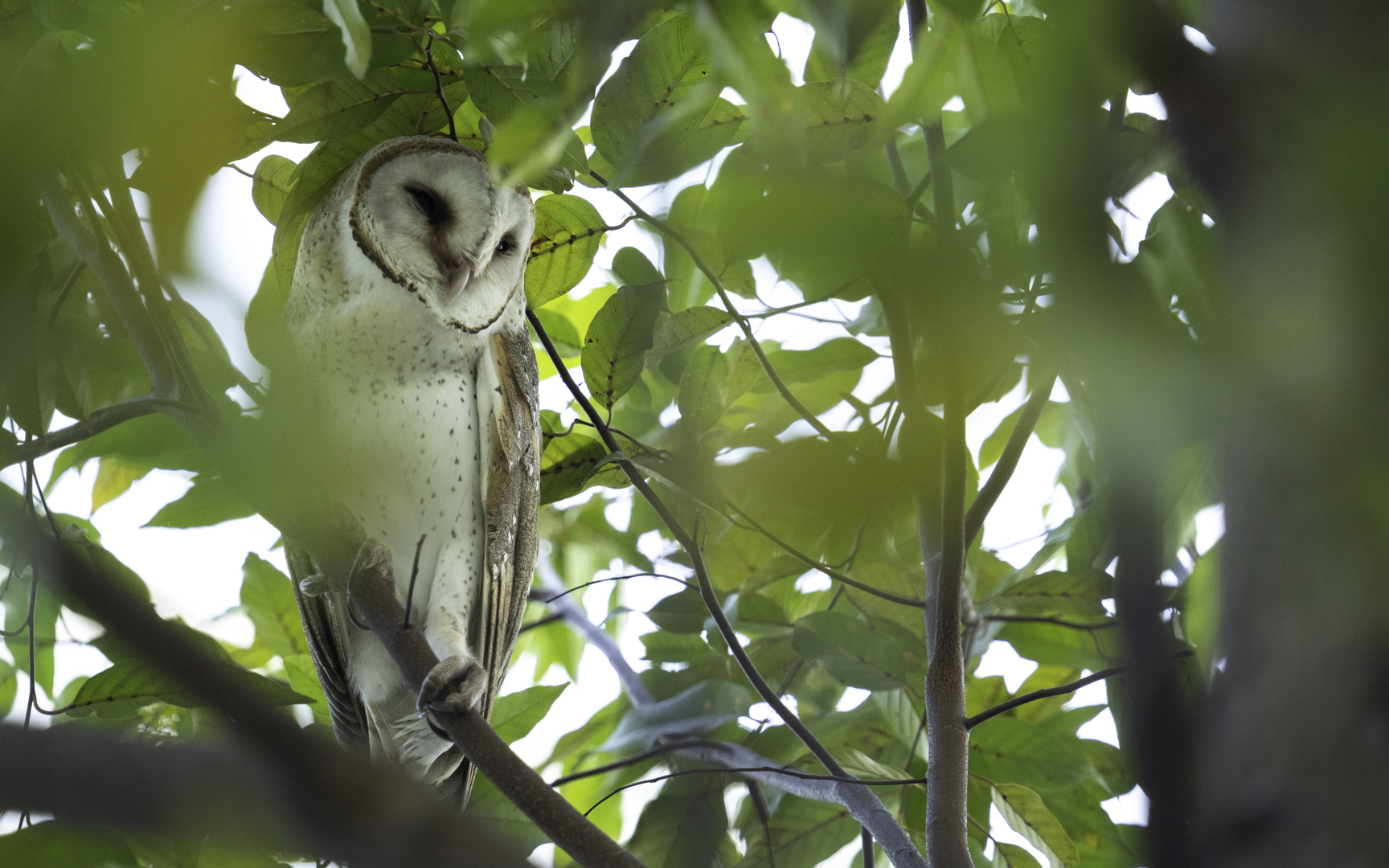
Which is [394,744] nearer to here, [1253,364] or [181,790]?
[181,790]

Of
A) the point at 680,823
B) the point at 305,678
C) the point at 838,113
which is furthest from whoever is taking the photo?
the point at 305,678

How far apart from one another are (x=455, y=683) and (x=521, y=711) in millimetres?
128

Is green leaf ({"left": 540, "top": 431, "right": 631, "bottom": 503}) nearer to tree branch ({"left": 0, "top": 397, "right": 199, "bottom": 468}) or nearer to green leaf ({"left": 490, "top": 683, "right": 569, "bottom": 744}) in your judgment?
green leaf ({"left": 490, "top": 683, "right": 569, "bottom": 744})

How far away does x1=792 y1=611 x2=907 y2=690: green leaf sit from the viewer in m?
Answer: 1.19

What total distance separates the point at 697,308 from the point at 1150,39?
894 mm

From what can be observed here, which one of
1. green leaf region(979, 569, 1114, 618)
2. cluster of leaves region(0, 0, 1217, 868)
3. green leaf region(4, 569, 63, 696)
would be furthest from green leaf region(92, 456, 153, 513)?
green leaf region(979, 569, 1114, 618)

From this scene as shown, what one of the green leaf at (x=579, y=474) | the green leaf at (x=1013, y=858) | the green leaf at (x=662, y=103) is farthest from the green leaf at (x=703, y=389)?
the green leaf at (x=1013, y=858)

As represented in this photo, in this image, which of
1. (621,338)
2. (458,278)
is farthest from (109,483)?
(621,338)

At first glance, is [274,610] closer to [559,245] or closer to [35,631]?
[35,631]

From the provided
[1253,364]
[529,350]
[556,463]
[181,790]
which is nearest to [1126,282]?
[1253,364]

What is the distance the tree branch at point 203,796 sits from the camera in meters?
0.30

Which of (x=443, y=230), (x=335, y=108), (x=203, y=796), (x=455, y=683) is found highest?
(x=443, y=230)

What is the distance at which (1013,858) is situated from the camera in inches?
46.6

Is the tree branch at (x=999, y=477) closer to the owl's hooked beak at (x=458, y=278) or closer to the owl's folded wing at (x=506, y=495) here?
the owl's folded wing at (x=506, y=495)
